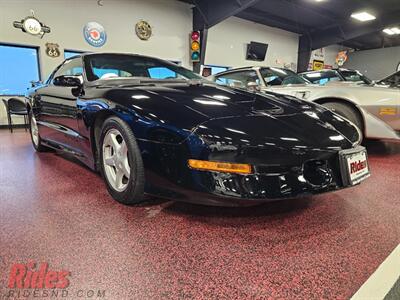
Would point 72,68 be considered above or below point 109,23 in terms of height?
below

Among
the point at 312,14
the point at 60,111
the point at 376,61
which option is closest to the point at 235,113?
the point at 60,111

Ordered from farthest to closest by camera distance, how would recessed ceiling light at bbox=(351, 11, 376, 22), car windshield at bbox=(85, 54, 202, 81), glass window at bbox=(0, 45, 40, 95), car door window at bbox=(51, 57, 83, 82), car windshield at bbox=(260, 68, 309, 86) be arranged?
recessed ceiling light at bbox=(351, 11, 376, 22) < glass window at bbox=(0, 45, 40, 95) < car windshield at bbox=(260, 68, 309, 86) < car door window at bbox=(51, 57, 83, 82) < car windshield at bbox=(85, 54, 202, 81)

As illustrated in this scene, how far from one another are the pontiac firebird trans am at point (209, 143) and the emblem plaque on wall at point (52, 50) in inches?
222

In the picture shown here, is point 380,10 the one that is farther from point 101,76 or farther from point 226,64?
point 101,76

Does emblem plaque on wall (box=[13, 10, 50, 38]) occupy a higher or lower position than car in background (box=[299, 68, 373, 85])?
higher

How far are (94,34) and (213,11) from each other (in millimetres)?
3506

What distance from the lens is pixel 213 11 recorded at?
8.66 m

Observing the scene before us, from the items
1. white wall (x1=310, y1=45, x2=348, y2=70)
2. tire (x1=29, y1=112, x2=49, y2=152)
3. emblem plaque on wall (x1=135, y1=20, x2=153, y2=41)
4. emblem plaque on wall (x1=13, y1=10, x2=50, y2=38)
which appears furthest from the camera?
white wall (x1=310, y1=45, x2=348, y2=70)

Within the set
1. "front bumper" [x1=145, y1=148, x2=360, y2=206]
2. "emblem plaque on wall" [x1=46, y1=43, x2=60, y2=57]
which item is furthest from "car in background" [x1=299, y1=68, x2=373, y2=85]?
"emblem plaque on wall" [x1=46, y1=43, x2=60, y2=57]

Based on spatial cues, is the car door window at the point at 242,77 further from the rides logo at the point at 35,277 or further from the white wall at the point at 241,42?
the white wall at the point at 241,42

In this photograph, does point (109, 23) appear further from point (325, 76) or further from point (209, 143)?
point (209, 143)

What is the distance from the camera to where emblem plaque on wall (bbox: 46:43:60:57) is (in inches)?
263

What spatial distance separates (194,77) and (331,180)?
145 cm

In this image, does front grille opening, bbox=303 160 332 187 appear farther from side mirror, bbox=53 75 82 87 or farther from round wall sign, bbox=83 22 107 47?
round wall sign, bbox=83 22 107 47
